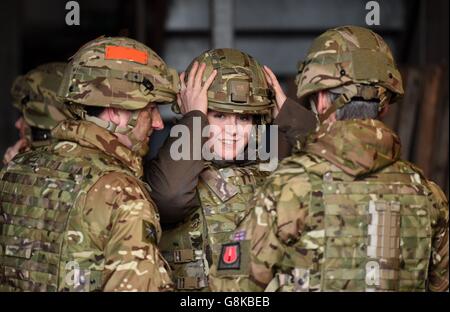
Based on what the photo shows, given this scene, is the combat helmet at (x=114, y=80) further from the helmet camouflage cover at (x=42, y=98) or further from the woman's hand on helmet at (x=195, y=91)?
the helmet camouflage cover at (x=42, y=98)

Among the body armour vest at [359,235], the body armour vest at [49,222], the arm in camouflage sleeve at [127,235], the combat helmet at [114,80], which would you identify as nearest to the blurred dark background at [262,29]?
the combat helmet at [114,80]

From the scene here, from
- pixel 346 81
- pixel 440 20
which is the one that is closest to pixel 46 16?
pixel 440 20

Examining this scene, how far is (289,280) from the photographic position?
3875 millimetres

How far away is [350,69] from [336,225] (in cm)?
64

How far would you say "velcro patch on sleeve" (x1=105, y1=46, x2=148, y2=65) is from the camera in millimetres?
4234

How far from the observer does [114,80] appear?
13.8 feet

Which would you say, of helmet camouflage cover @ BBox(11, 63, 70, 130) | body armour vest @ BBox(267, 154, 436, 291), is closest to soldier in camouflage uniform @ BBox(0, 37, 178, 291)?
body armour vest @ BBox(267, 154, 436, 291)

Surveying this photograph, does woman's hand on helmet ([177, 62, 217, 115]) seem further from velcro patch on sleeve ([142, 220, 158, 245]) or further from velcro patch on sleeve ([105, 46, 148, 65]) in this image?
velcro patch on sleeve ([142, 220, 158, 245])

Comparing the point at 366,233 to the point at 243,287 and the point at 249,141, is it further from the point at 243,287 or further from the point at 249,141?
the point at 249,141

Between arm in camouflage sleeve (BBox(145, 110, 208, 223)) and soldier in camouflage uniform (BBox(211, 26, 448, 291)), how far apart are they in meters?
0.56

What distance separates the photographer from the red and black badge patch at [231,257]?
154 inches

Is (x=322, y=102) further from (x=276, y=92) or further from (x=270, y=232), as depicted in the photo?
(x=276, y=92)

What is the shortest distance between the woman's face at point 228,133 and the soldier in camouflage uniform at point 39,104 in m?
1.12

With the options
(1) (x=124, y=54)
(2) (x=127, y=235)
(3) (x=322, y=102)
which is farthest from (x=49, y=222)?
(3) (x=322, y=102)
